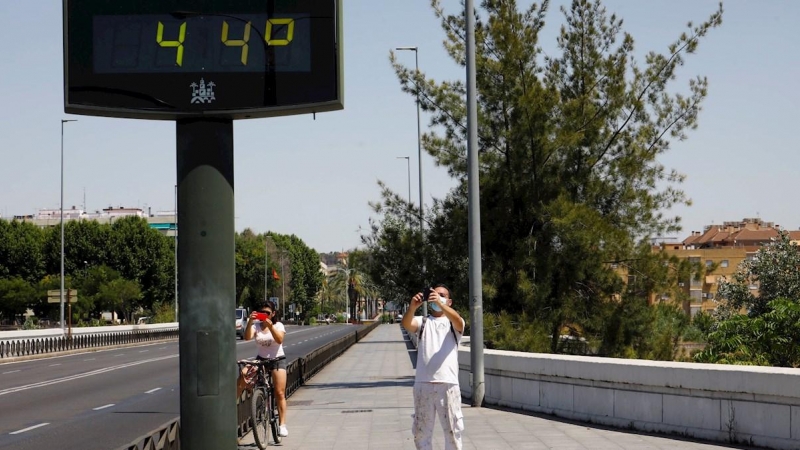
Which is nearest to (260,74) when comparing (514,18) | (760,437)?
(760,437)

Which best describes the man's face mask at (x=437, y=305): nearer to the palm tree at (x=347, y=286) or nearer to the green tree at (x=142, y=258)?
the green tree at (x=142, y=258)

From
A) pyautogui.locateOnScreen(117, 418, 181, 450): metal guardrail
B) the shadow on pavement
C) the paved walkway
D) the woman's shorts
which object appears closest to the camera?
pyautogui.locateOnScreen(117, 418, 181, 450): metal guardrail

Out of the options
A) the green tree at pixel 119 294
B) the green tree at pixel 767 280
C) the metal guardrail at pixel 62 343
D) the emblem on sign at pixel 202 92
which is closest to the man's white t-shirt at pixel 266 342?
the emblem on sign at pixel 202 92

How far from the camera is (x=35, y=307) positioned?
107 m

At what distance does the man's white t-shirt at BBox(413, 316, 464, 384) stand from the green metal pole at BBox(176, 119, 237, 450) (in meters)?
2.52

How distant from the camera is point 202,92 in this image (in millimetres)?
8203

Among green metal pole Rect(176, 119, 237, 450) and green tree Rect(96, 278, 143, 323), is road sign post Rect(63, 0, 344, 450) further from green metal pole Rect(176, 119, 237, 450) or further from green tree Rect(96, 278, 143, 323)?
green tree Rect(96, 278, 143, 323)

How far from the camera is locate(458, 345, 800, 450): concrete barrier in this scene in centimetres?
1255

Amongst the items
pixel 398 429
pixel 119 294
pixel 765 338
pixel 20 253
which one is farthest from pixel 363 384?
pixel 20 253

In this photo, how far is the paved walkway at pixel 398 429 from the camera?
14234 mm

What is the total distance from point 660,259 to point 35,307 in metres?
88.7

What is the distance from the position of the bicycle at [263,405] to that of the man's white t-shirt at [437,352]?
4.46 m

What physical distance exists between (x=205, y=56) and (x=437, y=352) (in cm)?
369

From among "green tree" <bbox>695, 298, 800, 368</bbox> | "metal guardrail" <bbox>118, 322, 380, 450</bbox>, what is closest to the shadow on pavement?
"metal guardrail" <bbox>118, 322, 380, 450</bbox>
